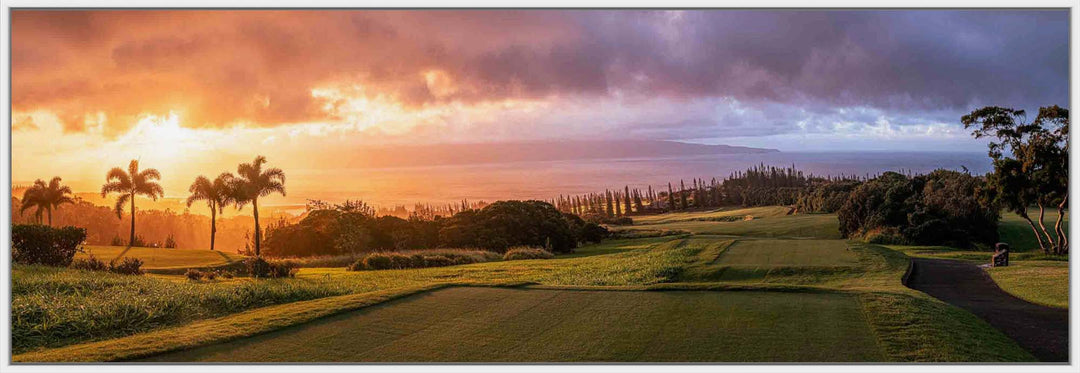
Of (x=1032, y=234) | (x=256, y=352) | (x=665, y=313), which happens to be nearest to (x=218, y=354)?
(x=256, y=352)

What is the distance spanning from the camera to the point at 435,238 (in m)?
27.1

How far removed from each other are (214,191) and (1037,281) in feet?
72.3

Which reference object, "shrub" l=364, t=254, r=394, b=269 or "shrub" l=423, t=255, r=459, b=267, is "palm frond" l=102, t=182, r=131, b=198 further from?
"shrub" l=423, t=255, r=459, b=267

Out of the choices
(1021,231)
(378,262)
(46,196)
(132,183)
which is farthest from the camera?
(1021,231)

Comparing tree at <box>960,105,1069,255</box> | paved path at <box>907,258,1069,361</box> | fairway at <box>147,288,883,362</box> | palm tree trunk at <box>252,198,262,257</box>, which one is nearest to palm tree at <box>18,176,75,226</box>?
A: palm tree trunk at <box>252,198,262,257</box>

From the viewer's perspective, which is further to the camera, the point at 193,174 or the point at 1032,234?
the point at 1032,234

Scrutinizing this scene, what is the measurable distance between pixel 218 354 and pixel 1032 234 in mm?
37445

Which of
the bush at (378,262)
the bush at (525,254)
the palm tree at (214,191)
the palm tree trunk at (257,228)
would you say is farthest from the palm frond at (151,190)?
the bush at (525,254)

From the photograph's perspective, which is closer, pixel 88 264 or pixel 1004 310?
pixel 1004 310

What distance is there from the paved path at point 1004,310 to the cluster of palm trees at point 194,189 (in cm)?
1656

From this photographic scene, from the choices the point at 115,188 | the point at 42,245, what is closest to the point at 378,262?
the point at 115,188

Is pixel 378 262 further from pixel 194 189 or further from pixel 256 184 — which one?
pixel 194 189

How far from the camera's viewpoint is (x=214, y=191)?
2122 centimetres

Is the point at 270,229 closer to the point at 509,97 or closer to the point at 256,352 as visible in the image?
the point at 509,97
